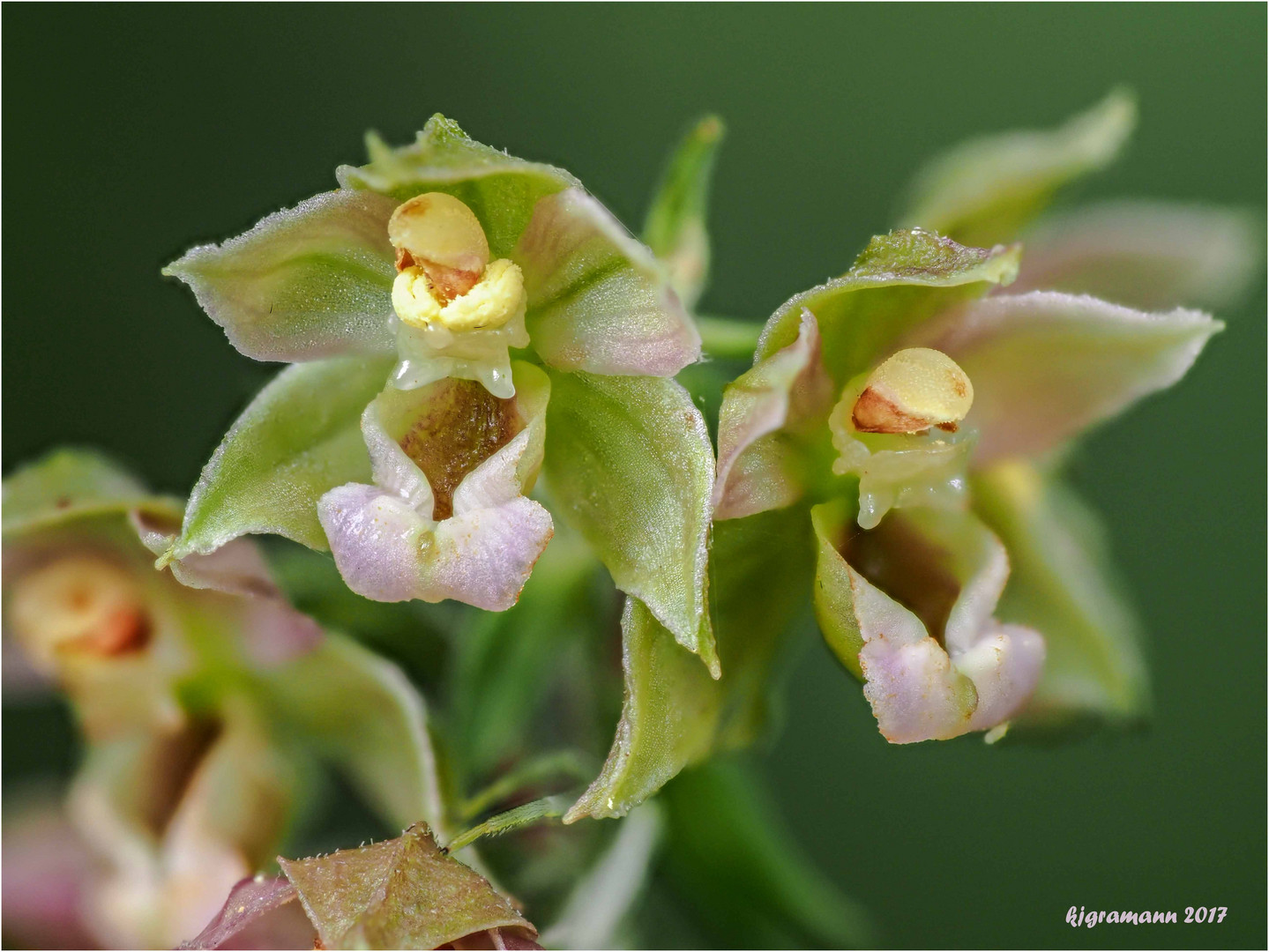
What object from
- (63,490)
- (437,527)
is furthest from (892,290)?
(63,490)

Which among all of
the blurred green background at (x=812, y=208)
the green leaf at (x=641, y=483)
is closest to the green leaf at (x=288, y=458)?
the green leaf at (x=641, y=483)

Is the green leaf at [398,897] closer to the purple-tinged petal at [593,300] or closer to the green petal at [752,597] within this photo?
the green petal at [752,597]

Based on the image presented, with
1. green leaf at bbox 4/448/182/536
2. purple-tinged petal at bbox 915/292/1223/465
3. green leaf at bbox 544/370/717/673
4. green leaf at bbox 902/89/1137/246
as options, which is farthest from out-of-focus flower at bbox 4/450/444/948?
green leaf at bbox 902/89/1137/246

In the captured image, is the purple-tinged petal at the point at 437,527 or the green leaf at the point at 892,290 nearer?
the purple-tinged petal at the point at 437,527

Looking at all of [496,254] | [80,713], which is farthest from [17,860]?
[496,254]

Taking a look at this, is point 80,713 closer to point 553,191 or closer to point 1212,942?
point 553,191

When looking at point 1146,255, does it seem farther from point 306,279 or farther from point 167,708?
point 167,708

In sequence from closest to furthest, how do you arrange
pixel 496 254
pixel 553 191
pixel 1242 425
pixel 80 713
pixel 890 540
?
pixel 553 191 < pixel 496 254 < pixel 890 540 < pixel 80 713 < pixel 1242 425
